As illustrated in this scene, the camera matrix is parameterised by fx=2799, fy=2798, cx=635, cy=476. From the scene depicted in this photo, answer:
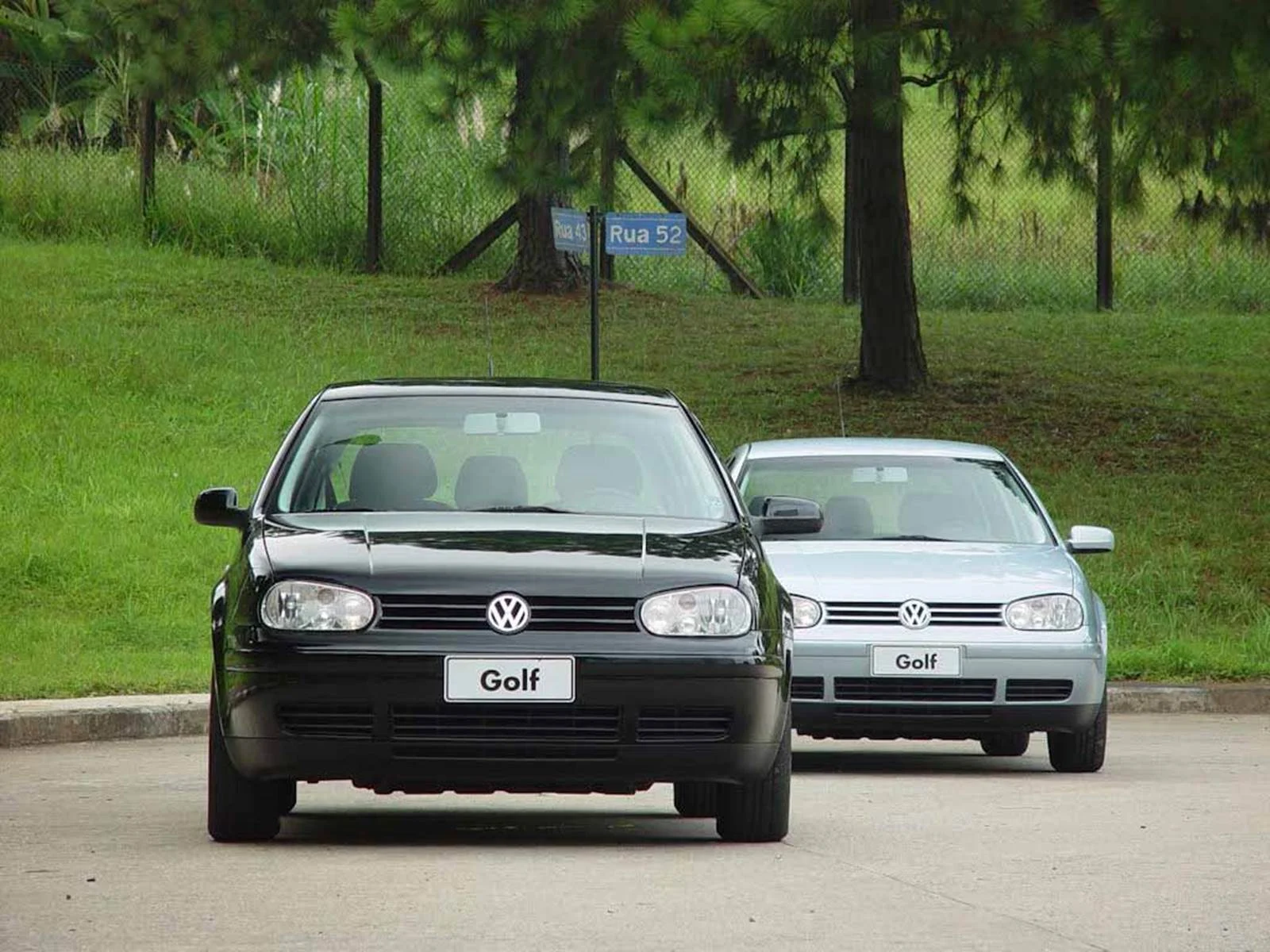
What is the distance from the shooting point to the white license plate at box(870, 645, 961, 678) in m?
12.2

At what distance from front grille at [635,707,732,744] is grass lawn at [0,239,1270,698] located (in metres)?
6.50

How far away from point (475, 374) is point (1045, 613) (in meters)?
14.3

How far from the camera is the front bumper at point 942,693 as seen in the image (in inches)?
479

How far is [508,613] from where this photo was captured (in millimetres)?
8711

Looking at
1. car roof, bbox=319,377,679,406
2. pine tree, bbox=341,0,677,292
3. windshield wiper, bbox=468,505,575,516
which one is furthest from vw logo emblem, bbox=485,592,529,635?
pine tree, bbox=341,0,677,292

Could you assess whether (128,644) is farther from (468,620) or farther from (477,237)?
(477,237)

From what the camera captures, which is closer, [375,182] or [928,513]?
[928,513]

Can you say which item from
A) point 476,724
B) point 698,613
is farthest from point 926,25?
point 476,724

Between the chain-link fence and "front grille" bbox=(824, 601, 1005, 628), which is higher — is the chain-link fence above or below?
above

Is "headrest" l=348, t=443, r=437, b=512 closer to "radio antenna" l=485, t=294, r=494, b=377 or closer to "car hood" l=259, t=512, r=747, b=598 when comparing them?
"car hood" l=259, t=512, r=747, b=598

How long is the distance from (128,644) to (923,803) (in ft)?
24.6

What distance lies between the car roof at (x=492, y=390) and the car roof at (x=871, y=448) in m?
3.38

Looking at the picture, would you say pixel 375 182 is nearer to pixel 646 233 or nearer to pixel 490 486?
pixel 646 233

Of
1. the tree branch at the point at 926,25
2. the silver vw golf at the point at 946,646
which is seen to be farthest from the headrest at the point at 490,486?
the tree branch at the point at 926,25
